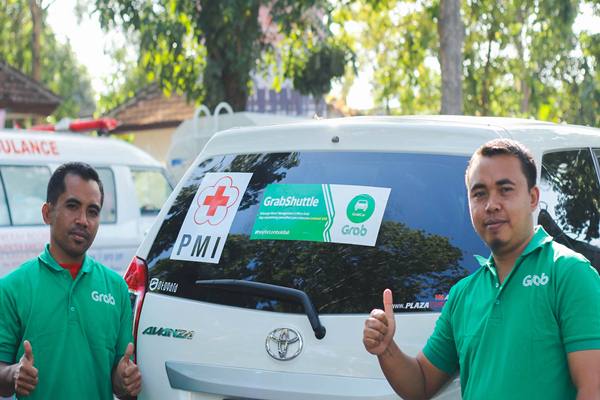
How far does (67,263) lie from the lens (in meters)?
3.99

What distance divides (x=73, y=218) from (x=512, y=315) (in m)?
1.70

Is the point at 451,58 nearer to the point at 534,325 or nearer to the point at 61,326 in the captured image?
the point at 61,326

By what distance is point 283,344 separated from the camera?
3818 millimetres

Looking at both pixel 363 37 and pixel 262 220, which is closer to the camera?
pixel 262 220

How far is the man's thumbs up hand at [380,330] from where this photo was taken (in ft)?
11.1

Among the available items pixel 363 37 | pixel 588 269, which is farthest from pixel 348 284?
pixel 363 37

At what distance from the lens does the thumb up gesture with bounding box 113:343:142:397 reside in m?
3.91

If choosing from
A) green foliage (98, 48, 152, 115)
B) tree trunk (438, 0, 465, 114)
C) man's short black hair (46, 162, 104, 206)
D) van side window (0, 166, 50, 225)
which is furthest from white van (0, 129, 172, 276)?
green foliage (98, 48, 152, 115)

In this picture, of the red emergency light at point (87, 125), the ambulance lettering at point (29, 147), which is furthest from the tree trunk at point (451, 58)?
the ambulance lettering at point (29, 147)

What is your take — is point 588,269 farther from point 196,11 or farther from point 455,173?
point 196,11

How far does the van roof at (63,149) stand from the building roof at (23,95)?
13.4 metres

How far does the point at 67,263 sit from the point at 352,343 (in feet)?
3.58

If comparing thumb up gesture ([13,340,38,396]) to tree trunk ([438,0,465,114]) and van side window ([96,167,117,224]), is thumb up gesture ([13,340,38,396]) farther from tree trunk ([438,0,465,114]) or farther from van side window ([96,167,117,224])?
tree trunk ([438,0,465,114])

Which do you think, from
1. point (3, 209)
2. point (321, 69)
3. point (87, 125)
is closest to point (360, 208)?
point (3, 209)
